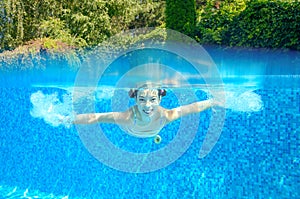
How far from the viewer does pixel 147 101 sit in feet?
13.0

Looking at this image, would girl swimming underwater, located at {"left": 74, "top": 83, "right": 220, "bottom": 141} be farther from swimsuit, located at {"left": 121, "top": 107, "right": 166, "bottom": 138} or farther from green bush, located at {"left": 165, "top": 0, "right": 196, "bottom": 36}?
green bush, located at {"left": 165, "top": 0, "right": 196, "bottom": 36}

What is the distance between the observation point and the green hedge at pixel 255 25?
Answer: 8.17 m

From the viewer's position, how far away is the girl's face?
3949 mm

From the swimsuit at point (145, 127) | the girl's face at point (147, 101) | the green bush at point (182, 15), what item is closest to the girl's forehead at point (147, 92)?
the girl's face at point (147, 101)

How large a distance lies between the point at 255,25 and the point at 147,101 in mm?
5440

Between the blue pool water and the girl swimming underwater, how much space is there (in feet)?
3.97

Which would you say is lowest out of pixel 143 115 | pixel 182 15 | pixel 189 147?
pixel 143 115

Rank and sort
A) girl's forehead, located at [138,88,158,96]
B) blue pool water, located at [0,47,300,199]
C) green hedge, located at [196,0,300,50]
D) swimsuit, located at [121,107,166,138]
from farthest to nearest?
green hedge, located at [196,0,300,50]
blue pool water, located at [0,47,300,199]
swimsuit, located at [121,107,166,138]
girl's forehead, located at [138,88,158,96]

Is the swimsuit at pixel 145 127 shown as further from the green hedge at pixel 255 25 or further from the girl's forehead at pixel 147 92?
the green hedge at pixel 255 25

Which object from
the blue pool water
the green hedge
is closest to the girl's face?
the blue pool water

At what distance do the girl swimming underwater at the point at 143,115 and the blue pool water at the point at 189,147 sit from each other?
1209 millimetres

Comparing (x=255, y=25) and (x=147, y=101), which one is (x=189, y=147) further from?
(x=255, y=25)

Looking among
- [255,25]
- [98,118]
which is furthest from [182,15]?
[98,118]

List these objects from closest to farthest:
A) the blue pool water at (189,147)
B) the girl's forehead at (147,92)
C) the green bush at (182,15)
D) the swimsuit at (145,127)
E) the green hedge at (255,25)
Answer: the girl's forehead at (147,92) < the swimsuit at (145,127) < the blue pool water at (189,147) < the green hedge at (255,25) < the green bush at (182,15)
